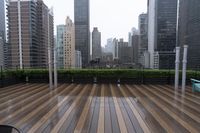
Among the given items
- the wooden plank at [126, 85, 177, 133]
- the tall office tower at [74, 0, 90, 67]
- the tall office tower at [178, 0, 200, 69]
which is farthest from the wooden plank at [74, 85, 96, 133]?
the tall office tower at [74, 0, 90, 67]

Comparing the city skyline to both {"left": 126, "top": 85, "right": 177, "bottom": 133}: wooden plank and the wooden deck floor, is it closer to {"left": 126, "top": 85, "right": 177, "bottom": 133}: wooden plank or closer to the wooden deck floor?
the wooden deck floor

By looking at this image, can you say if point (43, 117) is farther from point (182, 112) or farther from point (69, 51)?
point (69, 51)

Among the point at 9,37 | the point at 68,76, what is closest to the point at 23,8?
the point at 9,37

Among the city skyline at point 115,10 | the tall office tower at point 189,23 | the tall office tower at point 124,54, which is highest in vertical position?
the city skyline at point 115,10

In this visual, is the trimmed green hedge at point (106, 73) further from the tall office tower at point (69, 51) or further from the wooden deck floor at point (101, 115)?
the wooden deck floor at point (101, 115)

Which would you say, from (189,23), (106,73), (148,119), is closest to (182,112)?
(148,119)

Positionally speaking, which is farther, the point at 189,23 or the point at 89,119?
the point at 189,23

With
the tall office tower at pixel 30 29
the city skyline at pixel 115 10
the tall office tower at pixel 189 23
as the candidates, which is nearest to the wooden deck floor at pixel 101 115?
the tall office tower at pixel 189 23

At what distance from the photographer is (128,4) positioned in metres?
20.4

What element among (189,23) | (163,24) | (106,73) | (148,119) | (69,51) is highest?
(163,24)

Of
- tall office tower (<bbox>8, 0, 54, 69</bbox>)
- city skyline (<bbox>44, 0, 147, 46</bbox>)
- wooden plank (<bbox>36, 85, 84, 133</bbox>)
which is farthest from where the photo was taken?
city skyline (<bbox>44, 0, 147, 46</bbox>)

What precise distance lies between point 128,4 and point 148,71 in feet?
46.0

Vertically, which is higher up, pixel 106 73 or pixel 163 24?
pixel 163 24

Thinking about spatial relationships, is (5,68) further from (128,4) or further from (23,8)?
(128,4)
